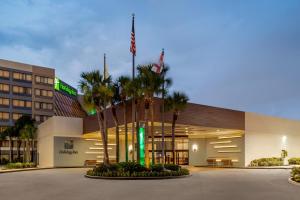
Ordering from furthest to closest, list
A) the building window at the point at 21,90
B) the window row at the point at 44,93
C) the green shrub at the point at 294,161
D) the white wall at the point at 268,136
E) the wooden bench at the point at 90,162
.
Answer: the window row at the point at 44,93, the building window at the point at 21,90, the wooden bench at the point at 90,162, the green shrub at the point at 294,161, the white wall at the point at 268,136

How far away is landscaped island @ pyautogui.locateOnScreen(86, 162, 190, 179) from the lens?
3053cm

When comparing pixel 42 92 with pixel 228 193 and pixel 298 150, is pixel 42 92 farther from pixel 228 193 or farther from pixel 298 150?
pixel 228 193

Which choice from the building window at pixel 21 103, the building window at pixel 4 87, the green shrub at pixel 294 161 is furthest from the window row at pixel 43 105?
the green shrub at pixel 294 161

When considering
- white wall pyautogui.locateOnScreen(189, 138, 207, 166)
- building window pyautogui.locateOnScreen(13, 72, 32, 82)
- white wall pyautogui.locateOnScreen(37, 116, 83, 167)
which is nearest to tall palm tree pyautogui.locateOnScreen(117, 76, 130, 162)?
white wall pyautogui.locateOnScreen(37, 116, 83, 167)

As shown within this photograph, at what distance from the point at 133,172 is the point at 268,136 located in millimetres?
25840

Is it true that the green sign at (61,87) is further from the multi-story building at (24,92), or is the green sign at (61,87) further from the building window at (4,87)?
the building window at (4,87)

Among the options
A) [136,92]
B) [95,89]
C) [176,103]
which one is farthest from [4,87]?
[136,92]

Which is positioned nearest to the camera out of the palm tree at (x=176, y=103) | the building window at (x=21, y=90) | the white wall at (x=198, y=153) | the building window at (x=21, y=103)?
the palm tree at (x=176, y=103)

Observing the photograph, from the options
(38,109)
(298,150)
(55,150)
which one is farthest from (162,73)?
(38,109)

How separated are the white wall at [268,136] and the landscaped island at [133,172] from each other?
17855 millimetres

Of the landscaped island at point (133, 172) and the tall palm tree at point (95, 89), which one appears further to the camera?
the tall palm tree at point (95, 89)

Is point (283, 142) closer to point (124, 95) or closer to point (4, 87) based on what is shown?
point (124, 95)

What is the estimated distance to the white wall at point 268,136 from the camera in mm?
48812

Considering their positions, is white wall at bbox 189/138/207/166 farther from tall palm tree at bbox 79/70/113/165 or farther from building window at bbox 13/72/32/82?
building window at bbox 13/72/32/82
